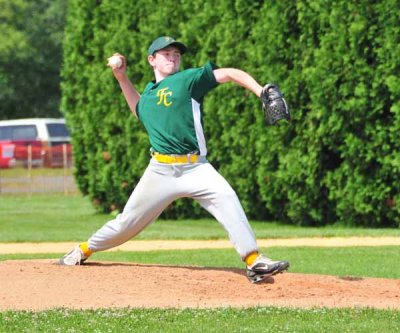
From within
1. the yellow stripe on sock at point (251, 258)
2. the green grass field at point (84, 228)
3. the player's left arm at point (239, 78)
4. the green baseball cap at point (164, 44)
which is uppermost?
the green baseball cap at point (164, 44)

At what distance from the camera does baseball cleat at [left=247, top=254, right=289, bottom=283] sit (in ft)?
29.7

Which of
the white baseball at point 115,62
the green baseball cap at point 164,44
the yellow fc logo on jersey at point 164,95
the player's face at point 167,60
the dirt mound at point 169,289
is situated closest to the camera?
the dirt mound at point 169,289

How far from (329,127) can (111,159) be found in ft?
18.5

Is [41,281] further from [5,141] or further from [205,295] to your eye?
[5,141]

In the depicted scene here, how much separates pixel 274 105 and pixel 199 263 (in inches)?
154

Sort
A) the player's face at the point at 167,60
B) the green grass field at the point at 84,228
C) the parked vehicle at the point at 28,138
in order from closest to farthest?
the player's face at the point at 167,60, the green grass field at the point at 84,228, the parked vehicle at the point at 28,138

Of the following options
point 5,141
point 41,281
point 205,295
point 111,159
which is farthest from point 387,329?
point 5,141

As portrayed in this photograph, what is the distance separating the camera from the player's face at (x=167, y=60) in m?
9.50

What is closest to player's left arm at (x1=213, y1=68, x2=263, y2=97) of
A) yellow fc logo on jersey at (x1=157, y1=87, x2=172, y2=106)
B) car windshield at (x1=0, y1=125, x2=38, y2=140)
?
yellow fc logo on jersey at (x1=157, y1=87, x2=172, y2=106)

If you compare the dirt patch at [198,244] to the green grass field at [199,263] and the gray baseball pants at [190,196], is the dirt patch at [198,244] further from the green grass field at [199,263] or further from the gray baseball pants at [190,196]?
the gray baseball pants at [190,196]

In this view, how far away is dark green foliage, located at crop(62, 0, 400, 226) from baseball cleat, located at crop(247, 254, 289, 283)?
6.62 metres

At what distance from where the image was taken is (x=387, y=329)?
721cm

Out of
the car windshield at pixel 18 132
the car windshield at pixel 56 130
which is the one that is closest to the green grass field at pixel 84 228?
the car windshield at pixel 18 132

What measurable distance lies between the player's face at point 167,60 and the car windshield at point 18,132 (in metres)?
32.8
